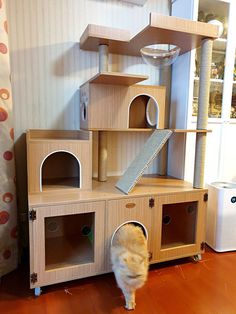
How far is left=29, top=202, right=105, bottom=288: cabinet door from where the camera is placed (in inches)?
53.2

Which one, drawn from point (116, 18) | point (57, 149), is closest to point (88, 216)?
point (57, 149)

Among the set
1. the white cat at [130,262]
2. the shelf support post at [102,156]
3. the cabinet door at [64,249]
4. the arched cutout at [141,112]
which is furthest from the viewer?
the arched cutout at [141,112]

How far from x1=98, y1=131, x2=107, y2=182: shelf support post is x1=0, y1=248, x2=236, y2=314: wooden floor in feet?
2.28

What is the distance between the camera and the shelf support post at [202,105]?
1645 millimetres

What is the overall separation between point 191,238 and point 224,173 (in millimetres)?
706

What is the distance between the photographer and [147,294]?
1440 millimetres

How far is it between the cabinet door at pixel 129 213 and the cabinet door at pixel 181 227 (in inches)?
2.2

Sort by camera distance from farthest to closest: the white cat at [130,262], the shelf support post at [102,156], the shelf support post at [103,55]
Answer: the shelf support post at [102,156] < the shelf support post at [103,55] < the white cat at [130,262]

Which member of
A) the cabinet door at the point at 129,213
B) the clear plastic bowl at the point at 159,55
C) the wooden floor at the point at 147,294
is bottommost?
the wooden floor at the point at 147,294

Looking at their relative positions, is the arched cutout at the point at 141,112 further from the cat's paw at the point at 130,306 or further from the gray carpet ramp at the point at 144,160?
the cat's paw at the point at 130,306

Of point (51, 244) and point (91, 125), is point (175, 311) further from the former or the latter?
point (91, 125)

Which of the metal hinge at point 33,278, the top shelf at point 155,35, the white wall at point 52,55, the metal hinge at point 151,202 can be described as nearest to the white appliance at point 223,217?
the metal hinge at point 151,202

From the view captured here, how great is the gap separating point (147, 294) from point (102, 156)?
3.14ft

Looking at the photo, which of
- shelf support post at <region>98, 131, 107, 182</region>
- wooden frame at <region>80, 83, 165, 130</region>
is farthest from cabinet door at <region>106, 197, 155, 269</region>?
wooden frame at <region>80, 83, 165, 130</region>
